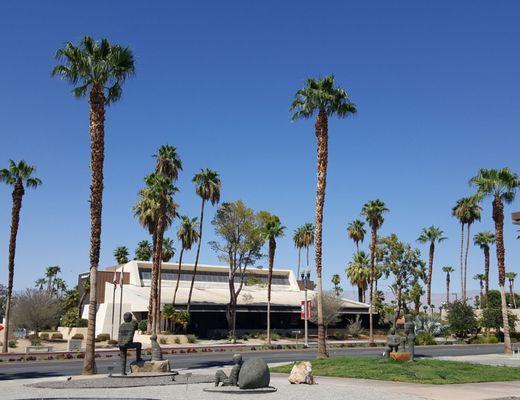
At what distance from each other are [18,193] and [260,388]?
114 feet

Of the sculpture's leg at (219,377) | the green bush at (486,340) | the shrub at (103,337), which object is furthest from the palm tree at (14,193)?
the green bush at (486,340)

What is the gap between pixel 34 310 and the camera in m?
66.3

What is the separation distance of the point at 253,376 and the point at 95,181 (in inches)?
550

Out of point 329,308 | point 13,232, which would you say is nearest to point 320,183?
point 13,232

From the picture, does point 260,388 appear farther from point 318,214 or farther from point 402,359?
point 318,214

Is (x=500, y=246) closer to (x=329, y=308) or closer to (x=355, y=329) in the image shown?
(x=329, y=308)

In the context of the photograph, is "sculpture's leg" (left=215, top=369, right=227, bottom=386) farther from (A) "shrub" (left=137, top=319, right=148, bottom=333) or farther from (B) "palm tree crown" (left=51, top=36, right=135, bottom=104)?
(A) "shrub" (left=137, top=319, right=148, bottom=333)

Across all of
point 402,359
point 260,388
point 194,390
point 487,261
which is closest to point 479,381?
point 402,359

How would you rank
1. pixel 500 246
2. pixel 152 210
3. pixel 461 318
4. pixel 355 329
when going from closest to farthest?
1. pixel 500 246
2. pixel 152 210
3. pixel 461 318
4. pixel 355 329

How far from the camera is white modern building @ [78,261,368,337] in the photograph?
68125mm

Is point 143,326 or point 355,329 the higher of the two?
point 143,326

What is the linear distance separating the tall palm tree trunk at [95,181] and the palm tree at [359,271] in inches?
2485

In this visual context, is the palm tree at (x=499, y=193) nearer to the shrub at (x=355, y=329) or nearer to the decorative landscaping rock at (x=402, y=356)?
the decorative landscaping rock at (x=402, y=356)

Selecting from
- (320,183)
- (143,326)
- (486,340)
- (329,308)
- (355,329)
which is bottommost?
(486,340)
